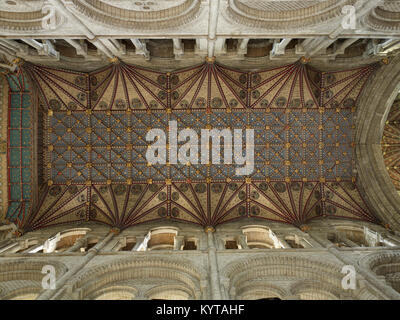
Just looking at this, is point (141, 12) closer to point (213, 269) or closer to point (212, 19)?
point (212, 19)

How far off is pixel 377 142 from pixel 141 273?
47.2ft

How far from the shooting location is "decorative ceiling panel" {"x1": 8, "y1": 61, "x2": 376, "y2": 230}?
15.2 meters

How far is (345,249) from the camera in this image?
11070mm

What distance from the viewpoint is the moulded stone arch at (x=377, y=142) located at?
13.8m

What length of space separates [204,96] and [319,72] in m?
6.66

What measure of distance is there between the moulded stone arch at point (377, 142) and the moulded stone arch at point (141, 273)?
10982mm

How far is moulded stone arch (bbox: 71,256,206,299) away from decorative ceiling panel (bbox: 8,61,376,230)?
4.64 meters

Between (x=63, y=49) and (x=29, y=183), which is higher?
(x=63, y=49)

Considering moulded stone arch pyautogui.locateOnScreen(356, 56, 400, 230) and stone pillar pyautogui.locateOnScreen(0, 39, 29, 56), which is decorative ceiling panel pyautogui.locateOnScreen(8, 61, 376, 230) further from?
stone pillar pyautogui.locateOnScreen(0, 39, 29, 56)

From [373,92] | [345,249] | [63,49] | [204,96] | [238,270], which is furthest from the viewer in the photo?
[204,96]

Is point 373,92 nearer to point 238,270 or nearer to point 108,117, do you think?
point 238,270

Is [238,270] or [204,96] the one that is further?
[204,96]

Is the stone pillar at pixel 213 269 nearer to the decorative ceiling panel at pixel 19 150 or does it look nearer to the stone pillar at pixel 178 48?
the stone pillar at pixel 178 48

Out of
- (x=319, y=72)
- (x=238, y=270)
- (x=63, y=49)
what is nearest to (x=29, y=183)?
(x=63, y=49)
